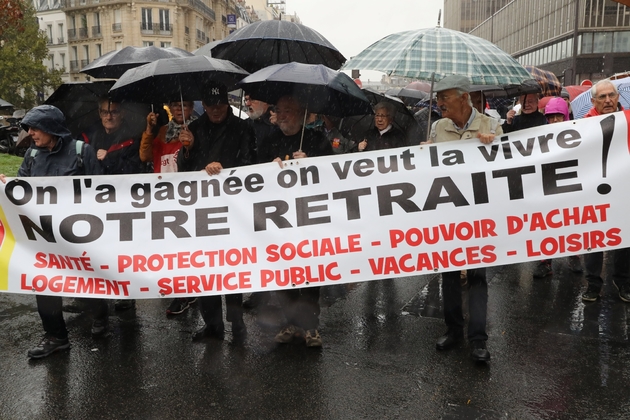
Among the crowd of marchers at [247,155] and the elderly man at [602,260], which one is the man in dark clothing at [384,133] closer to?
the crowd of marchers at [247,155]

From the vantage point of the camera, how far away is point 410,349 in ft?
14.5

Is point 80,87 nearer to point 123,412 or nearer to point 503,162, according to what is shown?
point 123,412

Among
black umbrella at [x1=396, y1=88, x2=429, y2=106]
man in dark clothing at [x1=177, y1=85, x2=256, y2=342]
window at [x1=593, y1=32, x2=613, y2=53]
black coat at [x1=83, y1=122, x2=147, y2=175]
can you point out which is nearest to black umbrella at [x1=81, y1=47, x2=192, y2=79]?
black coat at [x1=83, y1=122, x2=147, y2=175]

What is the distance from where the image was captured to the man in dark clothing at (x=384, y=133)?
6.34m

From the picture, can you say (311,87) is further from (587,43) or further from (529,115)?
(587,43)

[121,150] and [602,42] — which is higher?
[602,42]

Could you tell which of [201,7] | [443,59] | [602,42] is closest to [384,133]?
[443,59]

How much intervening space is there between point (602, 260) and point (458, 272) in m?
1.86

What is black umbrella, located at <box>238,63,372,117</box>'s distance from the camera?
430 cm

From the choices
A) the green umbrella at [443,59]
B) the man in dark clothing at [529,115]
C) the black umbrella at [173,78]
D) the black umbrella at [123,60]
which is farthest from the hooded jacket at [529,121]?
the black umbrella at [123,60]

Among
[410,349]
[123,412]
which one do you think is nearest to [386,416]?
[410,349]

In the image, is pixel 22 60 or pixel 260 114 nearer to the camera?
pixel 260 114

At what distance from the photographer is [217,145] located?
14.6 ft

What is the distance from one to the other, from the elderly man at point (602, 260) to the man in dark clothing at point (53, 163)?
167 inches
